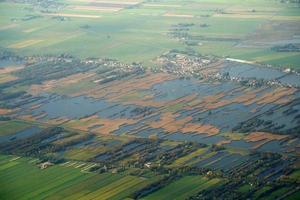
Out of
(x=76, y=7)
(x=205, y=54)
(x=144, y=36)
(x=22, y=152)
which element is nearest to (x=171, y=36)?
(x=144, y=36)

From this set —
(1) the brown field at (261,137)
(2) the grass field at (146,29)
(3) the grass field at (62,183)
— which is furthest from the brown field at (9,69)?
(1) the brown field at (261,137)

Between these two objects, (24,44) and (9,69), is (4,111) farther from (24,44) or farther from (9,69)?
(24,44)

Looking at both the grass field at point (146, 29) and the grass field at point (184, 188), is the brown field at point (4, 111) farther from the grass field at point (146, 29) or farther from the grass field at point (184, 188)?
the grass field at point (184, 188)

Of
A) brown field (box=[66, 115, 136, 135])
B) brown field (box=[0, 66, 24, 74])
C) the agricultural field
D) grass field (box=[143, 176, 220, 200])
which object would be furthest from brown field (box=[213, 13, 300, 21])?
grass field (box=[143, 176, 220, 200])

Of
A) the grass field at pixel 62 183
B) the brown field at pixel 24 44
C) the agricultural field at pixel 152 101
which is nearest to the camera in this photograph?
the grass field at pixel 62 183

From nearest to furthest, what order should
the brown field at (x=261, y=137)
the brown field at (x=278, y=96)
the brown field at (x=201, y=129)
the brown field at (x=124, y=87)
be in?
the brown field at (x=261, y=137), the brown field at (x=201, y=129), the brown field at (x=278, y=96), the brown field at (x=124, y=87)

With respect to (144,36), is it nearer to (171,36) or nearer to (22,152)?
(171,36)

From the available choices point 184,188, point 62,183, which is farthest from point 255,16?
point 62,183

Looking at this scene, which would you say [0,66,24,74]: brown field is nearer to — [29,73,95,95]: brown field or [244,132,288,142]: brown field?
[29,73,95,95]: brown field
